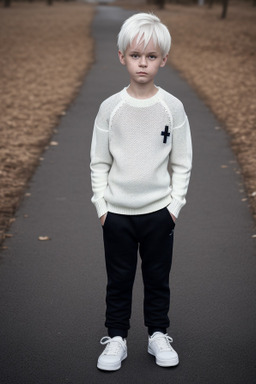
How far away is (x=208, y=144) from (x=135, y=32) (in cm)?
540

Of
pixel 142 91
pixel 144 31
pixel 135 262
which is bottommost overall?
pixel 135 262

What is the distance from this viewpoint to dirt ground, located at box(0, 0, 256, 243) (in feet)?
23.7

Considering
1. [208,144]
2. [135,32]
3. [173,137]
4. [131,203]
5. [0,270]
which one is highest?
[135,32]

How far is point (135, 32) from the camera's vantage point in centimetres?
291

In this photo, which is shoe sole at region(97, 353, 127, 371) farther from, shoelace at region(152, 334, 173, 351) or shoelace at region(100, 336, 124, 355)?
shoelace at region(152, 334, 173, 351)

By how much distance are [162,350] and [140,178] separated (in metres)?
0.92

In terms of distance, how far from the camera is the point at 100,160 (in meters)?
3.19

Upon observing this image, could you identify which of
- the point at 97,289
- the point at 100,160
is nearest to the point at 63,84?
the point at 97,289

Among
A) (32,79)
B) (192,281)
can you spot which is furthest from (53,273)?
(32,79)

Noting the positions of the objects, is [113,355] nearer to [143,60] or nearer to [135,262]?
[135,262]

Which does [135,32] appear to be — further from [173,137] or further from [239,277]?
[239,277]

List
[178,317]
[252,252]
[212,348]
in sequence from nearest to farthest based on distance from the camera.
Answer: [212,348] < [178,317] < [252,252]

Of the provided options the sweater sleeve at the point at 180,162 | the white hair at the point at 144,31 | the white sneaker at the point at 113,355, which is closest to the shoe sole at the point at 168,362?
the white sneaker at the point at 113,355

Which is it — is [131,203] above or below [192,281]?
above
